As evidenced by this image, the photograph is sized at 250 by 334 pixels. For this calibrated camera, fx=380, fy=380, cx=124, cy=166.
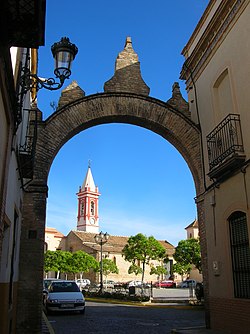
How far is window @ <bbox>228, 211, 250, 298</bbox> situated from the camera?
811cm

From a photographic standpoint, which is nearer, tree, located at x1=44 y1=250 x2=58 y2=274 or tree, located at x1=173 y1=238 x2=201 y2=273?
tree, located at x1=173 y1=238 x2=201 y2=273

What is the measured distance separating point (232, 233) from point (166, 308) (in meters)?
11.1

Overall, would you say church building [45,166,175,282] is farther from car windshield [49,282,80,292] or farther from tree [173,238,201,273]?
car windshield [49,282,80,292]

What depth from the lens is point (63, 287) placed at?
54.6ft

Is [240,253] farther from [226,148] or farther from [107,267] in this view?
[107,267]

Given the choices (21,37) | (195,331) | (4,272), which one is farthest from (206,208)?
(21,37)

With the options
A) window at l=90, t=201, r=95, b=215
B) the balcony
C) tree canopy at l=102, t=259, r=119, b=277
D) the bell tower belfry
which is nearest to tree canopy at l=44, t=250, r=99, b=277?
tree canopy at l=102, t=259, r=119, b=277

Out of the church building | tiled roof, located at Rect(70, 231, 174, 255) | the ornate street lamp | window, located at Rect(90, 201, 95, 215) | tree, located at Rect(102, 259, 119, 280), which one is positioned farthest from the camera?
window, located at Rect(90, 201, 95, 215)

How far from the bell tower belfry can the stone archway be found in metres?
60.5

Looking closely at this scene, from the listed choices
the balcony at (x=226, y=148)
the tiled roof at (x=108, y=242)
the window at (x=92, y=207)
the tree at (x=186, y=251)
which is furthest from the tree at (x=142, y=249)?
the balcony at (x=226, y=148)

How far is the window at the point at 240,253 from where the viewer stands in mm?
8109

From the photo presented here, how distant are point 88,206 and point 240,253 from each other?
216ft

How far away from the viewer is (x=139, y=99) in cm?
1135

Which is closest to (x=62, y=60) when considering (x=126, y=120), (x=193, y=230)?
(x=126, y=120)
